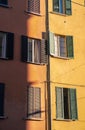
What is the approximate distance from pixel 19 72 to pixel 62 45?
381 cm

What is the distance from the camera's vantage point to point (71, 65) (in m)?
22.1

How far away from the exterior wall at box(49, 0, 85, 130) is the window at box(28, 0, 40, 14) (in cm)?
80

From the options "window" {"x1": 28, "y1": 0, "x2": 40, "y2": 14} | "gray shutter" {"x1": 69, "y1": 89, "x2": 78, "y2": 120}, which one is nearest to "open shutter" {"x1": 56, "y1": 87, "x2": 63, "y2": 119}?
"gray shutter" {"x1": 69, "y1": 89, "x2": 78, "y2": 120}

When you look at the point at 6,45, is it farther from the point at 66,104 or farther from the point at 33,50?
the point at 66,104

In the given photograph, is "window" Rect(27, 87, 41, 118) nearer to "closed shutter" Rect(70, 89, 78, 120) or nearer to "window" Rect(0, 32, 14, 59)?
"closed shutter" Rect(70, 89, 78, 120)

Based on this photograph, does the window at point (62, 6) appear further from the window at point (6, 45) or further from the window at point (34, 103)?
the window at point (34, 103)

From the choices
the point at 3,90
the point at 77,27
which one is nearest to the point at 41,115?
the point at 3,90

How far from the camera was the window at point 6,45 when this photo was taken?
20.0 m

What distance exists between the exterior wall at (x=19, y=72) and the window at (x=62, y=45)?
112 cm

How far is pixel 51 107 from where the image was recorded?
20359 millimetres

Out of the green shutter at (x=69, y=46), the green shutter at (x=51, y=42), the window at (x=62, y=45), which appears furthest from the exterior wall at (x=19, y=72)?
the green shutter at (x=69, y=46)

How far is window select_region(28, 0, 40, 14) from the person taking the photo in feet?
71.6

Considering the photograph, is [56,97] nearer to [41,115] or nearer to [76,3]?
[41,115]

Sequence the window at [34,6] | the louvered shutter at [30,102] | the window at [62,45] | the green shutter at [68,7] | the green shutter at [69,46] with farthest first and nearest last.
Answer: the green shutter at [68,7] < the green shutter at [69,46] < the window at [62,45] < the window at [34,6] < the louvered shutter at [30,102]
